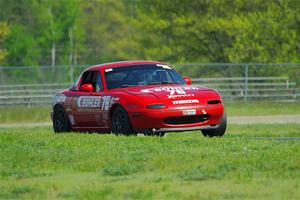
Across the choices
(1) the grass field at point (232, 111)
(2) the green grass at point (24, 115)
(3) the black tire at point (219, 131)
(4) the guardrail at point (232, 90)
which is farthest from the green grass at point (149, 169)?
(4) the guardrail at point (232, 90)

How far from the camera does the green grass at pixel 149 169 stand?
10766mm

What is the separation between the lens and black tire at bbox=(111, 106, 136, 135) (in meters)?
18.0

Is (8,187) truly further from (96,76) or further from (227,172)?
(96,76)

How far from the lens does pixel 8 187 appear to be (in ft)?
37.8

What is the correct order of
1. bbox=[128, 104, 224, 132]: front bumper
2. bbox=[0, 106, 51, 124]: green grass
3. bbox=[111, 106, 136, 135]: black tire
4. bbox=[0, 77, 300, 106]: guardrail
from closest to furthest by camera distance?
bbox=[128, 104, 224, 132]: front bumper, bbox=[111, 106, 136, 135]: black tire, bbox=[0, 106, 51, 124]: green grass, bbox=[0, 77, 300, 106]: guardrail

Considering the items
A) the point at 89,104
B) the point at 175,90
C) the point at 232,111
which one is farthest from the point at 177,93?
the point at 232,111

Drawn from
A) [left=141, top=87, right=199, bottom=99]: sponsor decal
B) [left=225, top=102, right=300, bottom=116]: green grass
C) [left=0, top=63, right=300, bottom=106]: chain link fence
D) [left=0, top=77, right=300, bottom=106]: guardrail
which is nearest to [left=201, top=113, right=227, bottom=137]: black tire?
[left=141, top=87, right=199, bottom=99]: sponsor decal

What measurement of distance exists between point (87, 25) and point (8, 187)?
9931 cm

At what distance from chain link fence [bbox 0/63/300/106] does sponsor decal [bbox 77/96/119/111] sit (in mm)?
20339

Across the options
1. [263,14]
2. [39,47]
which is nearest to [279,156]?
[263,14]

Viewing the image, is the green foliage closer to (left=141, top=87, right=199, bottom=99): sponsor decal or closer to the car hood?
the car hood

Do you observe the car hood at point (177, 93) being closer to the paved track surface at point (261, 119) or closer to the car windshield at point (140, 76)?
the car windshield at point (140, 76)

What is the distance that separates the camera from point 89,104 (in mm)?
19484

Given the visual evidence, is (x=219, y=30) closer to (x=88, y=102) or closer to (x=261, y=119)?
(x=261, y=119)
